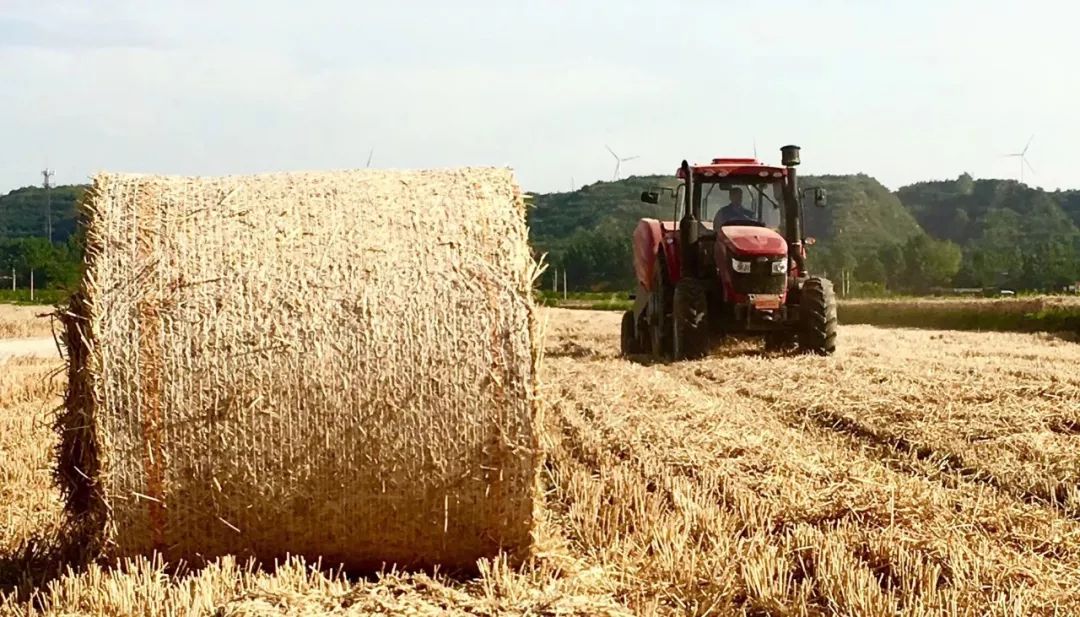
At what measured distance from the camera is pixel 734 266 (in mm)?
12062

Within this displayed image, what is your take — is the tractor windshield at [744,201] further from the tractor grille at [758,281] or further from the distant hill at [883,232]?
the distant hill at [883,232]

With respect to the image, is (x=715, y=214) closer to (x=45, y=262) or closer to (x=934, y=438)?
(x=934, y=438)

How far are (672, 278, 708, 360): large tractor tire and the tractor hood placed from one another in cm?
64

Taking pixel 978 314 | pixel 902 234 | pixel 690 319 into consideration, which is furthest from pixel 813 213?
pixel 690 319

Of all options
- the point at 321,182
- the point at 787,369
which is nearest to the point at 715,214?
the point at 787,369

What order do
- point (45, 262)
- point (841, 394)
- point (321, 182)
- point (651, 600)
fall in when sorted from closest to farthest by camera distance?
point (651, 600) < point (321, 182) < point (841, 394) < point (45, 262)

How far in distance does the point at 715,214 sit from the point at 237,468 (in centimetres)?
1003

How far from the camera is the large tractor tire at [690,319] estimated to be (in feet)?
40.3

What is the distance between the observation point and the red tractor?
12.1 metres

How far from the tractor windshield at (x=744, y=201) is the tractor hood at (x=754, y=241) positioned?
67 centimetres

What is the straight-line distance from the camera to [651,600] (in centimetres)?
372

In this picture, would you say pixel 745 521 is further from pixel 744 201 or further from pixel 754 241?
pixel 744 201

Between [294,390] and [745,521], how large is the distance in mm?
1999

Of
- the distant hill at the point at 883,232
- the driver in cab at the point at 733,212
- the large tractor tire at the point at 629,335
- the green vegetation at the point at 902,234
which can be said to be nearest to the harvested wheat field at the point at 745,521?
the driver in cab at the point at 733,212
